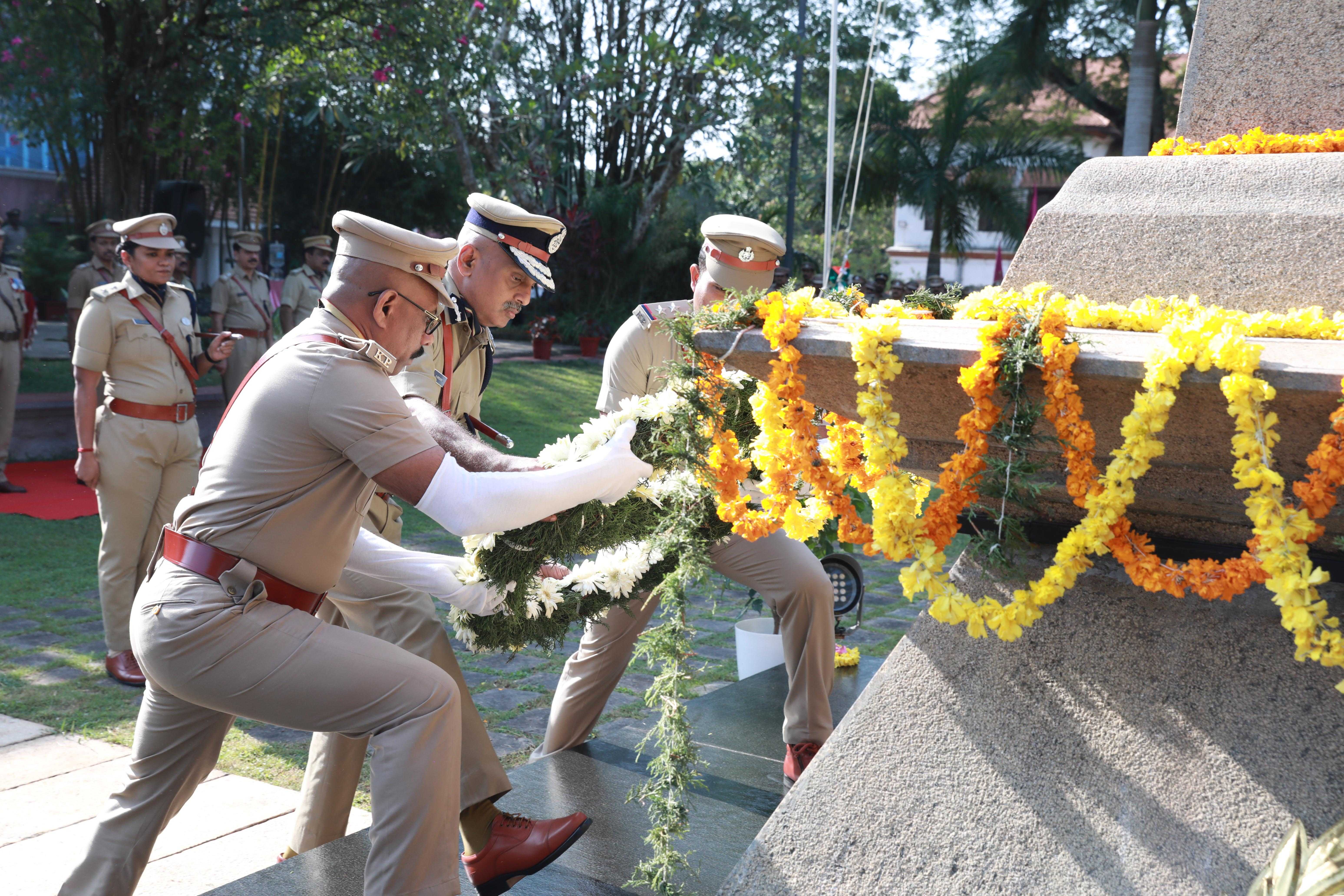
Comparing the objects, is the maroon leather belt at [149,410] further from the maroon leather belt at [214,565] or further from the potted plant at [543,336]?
the potted plant at [543,336]

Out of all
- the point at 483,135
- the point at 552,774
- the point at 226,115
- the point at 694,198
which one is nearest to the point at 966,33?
the point at 694,198

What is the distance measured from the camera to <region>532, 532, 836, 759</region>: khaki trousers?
402 cm

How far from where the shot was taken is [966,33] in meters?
26.4

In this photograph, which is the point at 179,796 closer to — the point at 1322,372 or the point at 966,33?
the point at 1322,372

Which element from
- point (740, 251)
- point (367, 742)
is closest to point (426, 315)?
point (367, 742)

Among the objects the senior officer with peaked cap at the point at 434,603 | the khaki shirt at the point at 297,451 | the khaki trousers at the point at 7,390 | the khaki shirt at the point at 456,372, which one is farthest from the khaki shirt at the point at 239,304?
the khaki shirt at the point at 297,451

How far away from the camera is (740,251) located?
423 cm

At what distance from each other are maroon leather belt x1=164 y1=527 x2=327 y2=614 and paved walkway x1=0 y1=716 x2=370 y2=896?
2.97 feet

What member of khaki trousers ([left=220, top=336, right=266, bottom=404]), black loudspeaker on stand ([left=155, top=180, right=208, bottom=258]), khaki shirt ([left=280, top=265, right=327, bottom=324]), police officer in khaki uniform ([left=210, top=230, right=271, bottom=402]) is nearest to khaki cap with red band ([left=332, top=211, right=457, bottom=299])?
police officer in khaki uniform ([left=210, top=230, right=271, bottom=402])

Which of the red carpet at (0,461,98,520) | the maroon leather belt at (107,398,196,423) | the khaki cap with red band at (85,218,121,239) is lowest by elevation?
the red carpet at (0,461,98,520)

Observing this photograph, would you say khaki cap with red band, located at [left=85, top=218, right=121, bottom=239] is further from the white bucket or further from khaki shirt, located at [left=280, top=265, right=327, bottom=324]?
the white bucket

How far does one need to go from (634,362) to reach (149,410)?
8.91 ft

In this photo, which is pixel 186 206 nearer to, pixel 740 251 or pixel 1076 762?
pixel 740 251

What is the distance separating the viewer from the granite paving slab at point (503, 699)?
5074mm
